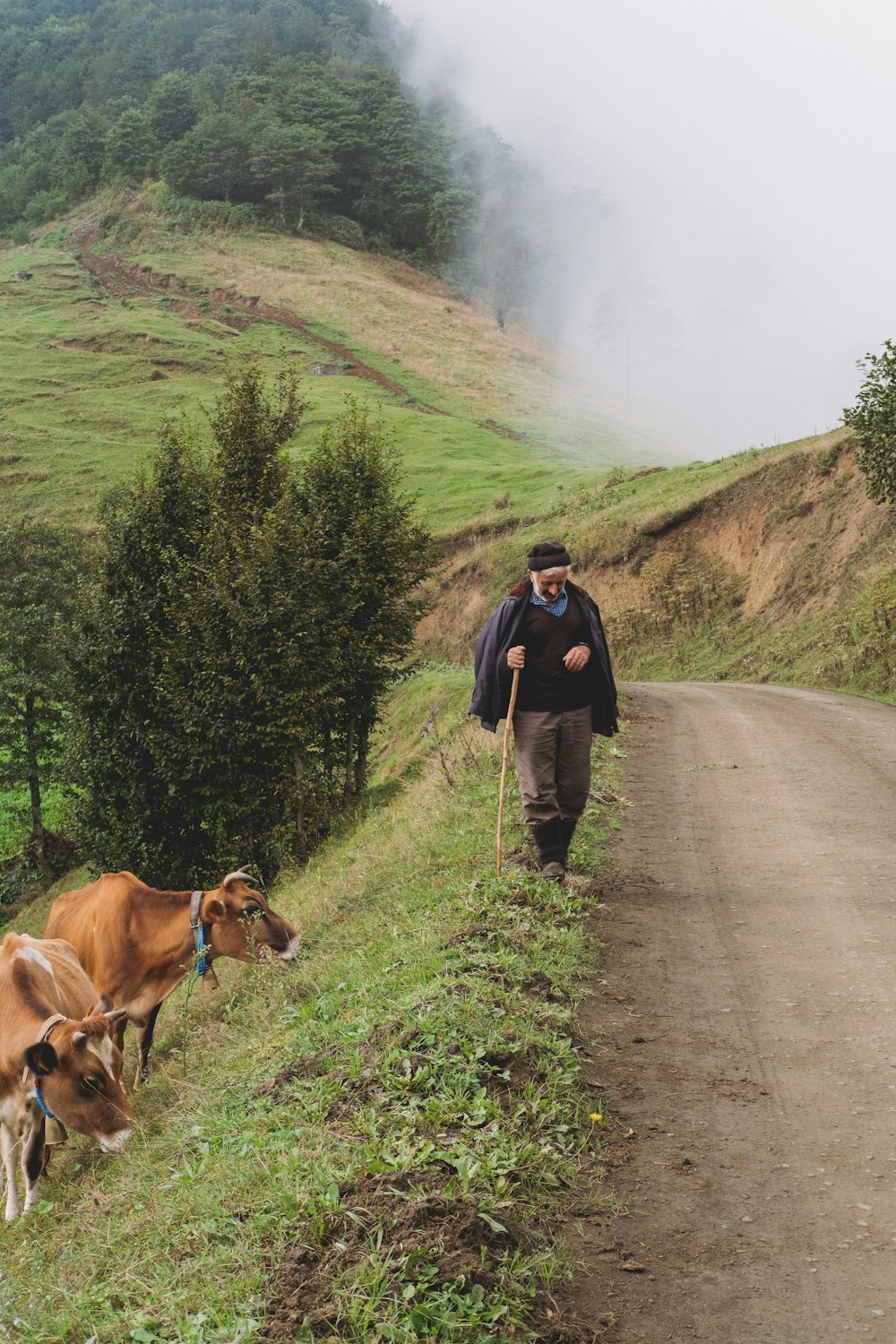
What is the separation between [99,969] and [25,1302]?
614 cm

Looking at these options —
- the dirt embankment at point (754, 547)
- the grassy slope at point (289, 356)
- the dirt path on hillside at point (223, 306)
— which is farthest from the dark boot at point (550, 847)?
the dirt path on hillside at point (223, 306)

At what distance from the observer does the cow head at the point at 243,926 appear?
399 inches

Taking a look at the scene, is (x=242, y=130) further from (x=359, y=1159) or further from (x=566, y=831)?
(x=359, y=1159)

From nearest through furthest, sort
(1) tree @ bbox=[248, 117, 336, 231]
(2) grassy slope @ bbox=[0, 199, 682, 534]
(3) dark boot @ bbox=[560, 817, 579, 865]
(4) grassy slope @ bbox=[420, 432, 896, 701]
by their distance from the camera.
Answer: (3) dark boot @ bbox=[560, 817, 579, 865] → (4) grassy slope @ bbox=[420, 432, 896, 701] → (2) grassy slope @ bbox=[0, 199, 682, 534] → (1) tree @ bbox=[248, 117, 336, 231]

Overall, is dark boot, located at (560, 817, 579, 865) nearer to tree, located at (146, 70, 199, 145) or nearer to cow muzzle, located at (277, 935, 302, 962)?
cow muzzle, located at (277, 935, 302, 962)

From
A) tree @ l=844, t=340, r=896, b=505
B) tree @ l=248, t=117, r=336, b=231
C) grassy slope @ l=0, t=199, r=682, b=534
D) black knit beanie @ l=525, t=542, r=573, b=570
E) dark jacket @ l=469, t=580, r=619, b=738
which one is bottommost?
dark jacket @ l=469, t=580, r=619, b=738

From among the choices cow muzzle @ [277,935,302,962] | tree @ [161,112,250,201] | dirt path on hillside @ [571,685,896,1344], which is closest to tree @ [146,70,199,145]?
tree @ [161,112,250,201]

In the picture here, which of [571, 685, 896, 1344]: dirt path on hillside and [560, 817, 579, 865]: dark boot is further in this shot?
[560, 817, 579, 865]: dark boot

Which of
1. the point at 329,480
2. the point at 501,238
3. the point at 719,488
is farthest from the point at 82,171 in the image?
the point at 329,480

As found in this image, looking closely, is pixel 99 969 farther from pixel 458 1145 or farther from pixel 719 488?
pixel 719 488

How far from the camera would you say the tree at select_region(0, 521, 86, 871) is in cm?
3538

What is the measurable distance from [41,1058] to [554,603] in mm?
4942

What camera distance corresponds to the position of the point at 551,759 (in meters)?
8.70

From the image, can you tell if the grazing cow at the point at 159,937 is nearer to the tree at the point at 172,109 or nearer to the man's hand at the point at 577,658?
the man's hand at the point at 577,658
